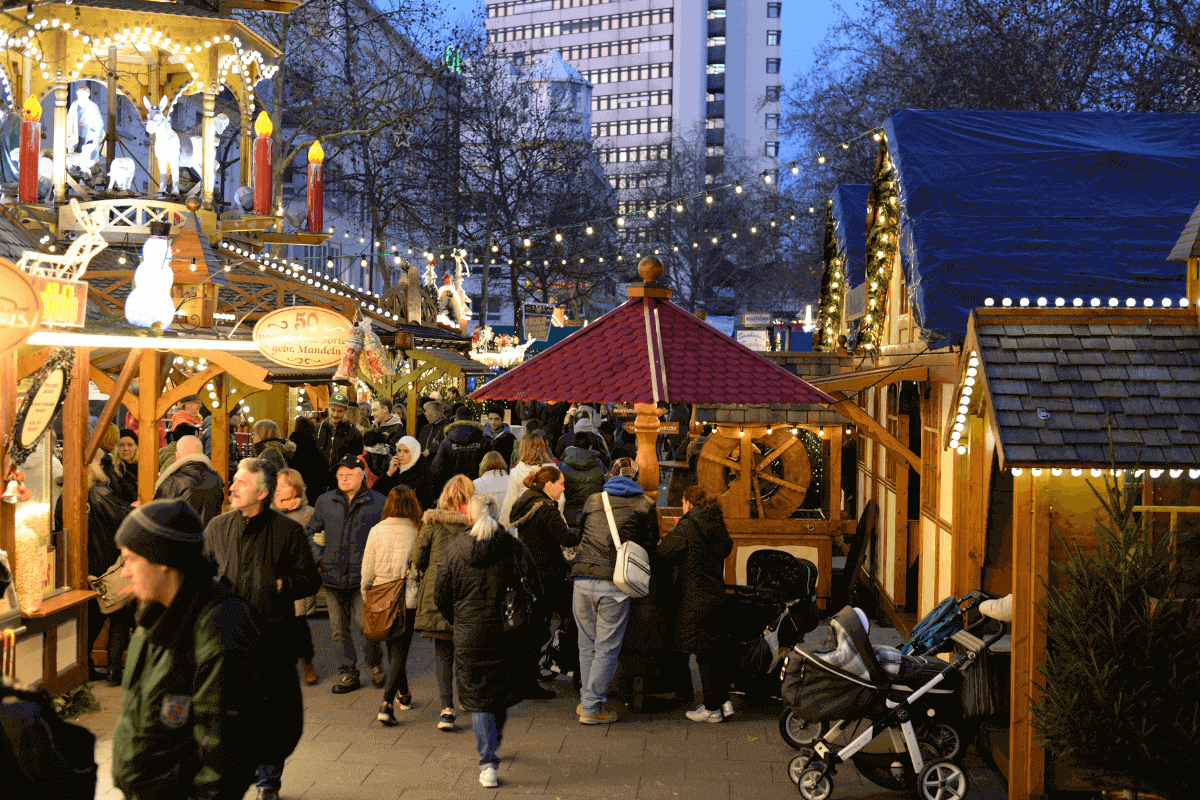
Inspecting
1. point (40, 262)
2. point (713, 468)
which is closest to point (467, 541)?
point (40, 262)

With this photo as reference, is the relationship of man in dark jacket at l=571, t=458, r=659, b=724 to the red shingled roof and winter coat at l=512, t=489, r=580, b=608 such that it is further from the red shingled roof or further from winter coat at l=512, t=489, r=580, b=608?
the red shingled roof

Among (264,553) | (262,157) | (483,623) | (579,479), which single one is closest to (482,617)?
(483,623)

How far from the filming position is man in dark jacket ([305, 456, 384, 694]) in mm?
8328

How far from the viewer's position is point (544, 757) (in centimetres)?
700

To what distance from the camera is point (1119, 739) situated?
5.32 m

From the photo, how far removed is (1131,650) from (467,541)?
11.6ft

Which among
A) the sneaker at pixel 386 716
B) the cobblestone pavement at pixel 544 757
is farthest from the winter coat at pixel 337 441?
the sneaker at pixel 386 716

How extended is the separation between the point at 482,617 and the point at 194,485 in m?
3.54

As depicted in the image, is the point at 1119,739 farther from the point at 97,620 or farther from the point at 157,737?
the point at 97,620

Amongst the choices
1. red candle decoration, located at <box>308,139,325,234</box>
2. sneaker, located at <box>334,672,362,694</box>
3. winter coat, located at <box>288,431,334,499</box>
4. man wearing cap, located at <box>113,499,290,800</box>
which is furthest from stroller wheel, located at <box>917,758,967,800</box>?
red candle decoration, located at <box>308,139,325,234</box>

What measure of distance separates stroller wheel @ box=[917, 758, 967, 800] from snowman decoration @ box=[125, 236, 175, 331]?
565 cm

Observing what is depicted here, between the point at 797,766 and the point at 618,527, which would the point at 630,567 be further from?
the point at 797,766

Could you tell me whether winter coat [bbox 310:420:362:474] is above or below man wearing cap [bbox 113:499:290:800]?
above

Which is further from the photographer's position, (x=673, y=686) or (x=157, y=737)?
(x=673, y=686)
